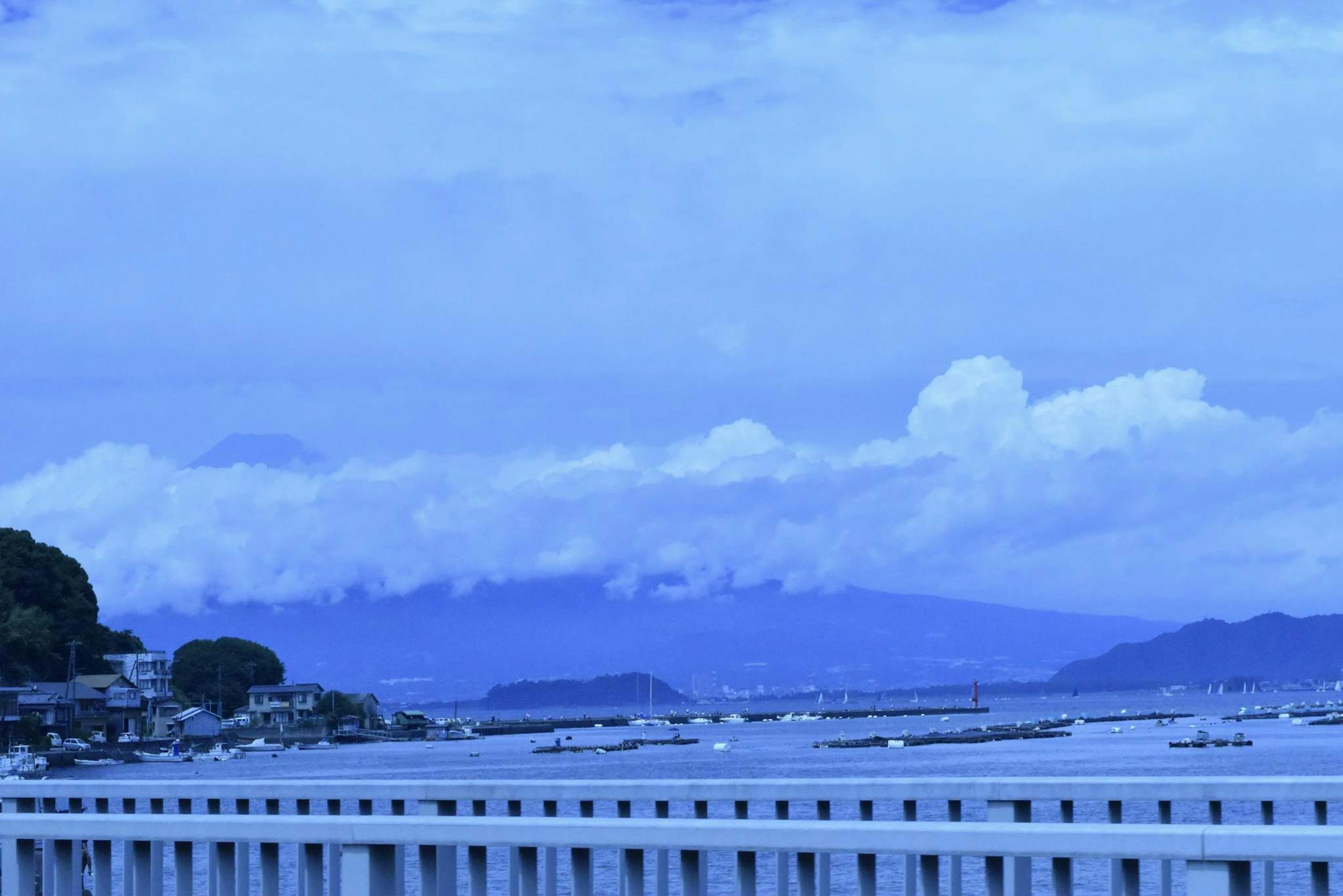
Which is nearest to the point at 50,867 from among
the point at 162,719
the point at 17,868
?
the point at 17,868

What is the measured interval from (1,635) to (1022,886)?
14043 centimetres

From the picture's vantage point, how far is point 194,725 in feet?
564

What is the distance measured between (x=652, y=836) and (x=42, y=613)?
148m

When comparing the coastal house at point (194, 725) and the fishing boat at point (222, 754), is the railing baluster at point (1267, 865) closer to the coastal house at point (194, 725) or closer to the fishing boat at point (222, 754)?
the fishing boat at point (222, 754)

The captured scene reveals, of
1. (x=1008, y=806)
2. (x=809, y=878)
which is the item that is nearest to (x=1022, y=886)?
(x=809, y=878)

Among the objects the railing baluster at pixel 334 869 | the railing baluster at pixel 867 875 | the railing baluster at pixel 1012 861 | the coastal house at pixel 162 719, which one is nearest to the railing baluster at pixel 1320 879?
the railing baluster at pixel 1012 861

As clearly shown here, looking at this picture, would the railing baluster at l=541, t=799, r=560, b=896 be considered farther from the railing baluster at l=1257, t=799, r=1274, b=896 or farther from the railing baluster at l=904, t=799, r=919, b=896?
the railing baluster at l=1257, t=799, r=1274, b=896

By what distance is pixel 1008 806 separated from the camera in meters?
11.5

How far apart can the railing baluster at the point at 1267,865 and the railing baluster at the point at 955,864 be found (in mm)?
1217

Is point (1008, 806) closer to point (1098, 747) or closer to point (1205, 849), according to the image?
point (1205, 849)

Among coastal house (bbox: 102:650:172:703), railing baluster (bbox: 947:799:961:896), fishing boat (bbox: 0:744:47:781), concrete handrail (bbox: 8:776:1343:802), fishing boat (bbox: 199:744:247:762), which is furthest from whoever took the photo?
coastal house (bbox: 102:650:172:703)

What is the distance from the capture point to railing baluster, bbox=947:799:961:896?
423 inches

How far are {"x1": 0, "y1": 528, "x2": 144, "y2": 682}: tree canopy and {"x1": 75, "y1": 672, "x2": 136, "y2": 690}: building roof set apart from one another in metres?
1.65

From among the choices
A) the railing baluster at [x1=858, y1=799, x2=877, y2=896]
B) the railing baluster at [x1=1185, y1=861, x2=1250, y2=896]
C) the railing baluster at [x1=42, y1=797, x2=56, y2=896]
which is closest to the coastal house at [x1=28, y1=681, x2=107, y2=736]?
the railing baluster at [x1=42, y1=797, x2=56, y2=896]
